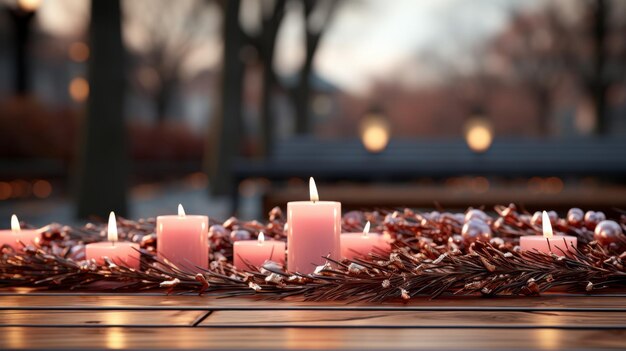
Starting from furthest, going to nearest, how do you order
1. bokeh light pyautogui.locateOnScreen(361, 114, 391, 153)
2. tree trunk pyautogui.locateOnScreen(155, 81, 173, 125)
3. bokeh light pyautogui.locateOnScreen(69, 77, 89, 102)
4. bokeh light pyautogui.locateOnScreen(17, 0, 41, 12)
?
bokeh light pyautogui.locateOnScreen(69, 77, 89, 102) < tree trunk pyautogui.locateOnScreen(155, 81, 173, 125) < bokeh light pyautogui.locateOnScreen(17, 0, 41, 12) < bokeh light pyautogui.locateOnScreen(361, 114, 391, 153)

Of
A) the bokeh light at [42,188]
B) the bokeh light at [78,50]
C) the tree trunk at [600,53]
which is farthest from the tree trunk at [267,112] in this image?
the bokeh light at [78,50]

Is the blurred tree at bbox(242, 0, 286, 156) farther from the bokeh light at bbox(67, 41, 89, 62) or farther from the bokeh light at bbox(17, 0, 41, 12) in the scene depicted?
the bokeh light at bbox(67, 41, 89, 62)

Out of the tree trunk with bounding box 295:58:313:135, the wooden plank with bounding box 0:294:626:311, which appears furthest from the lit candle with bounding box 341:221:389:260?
the tree trunk with bounding box 295:58:313:135

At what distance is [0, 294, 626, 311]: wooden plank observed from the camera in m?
1.61

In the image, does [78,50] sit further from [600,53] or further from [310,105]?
[600,53]

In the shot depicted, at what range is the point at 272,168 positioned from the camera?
8.94m

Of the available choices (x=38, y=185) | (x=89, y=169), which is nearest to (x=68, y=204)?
(x=38, y=185)

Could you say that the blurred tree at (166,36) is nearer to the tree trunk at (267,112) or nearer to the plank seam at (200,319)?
the tree trunk at (267,112)

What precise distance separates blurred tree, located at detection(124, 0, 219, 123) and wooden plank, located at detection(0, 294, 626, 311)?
30549 mm

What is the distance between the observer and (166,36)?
32.0m

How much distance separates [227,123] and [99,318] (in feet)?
47.8

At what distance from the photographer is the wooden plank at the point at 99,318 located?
4.91 feet

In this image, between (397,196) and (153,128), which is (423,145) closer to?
(397,196)

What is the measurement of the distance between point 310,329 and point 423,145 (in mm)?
9722
